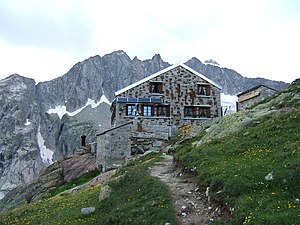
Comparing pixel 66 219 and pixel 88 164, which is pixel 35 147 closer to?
pixel 88 164

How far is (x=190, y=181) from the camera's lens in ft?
65.7

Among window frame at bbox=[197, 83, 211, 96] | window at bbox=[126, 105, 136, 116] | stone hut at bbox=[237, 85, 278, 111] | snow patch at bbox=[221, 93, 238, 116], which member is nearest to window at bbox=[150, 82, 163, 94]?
window at bbox=[126, 105, 136, 116]

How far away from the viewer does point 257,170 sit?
53.9ft

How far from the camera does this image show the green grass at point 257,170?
13.3m

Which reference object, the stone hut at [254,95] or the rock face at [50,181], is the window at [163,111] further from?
the stone hut at [254,95]

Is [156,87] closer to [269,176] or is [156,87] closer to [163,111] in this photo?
[163,111]

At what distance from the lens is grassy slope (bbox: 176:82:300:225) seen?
13.3m

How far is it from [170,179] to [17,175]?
160359 millimetres

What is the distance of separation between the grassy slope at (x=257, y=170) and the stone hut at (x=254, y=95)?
22163mm

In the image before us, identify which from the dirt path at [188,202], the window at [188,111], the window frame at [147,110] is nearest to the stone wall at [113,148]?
the window frame at [147,110]

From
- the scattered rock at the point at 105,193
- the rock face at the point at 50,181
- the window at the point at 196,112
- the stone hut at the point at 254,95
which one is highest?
A: the stone hut at the point at 254,95

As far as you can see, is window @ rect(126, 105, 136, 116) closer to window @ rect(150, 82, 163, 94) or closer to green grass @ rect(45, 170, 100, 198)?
window @ rect(150, 82, 163, 94)

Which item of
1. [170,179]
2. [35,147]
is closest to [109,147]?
[170,179]

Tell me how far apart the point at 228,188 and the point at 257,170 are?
183cm
